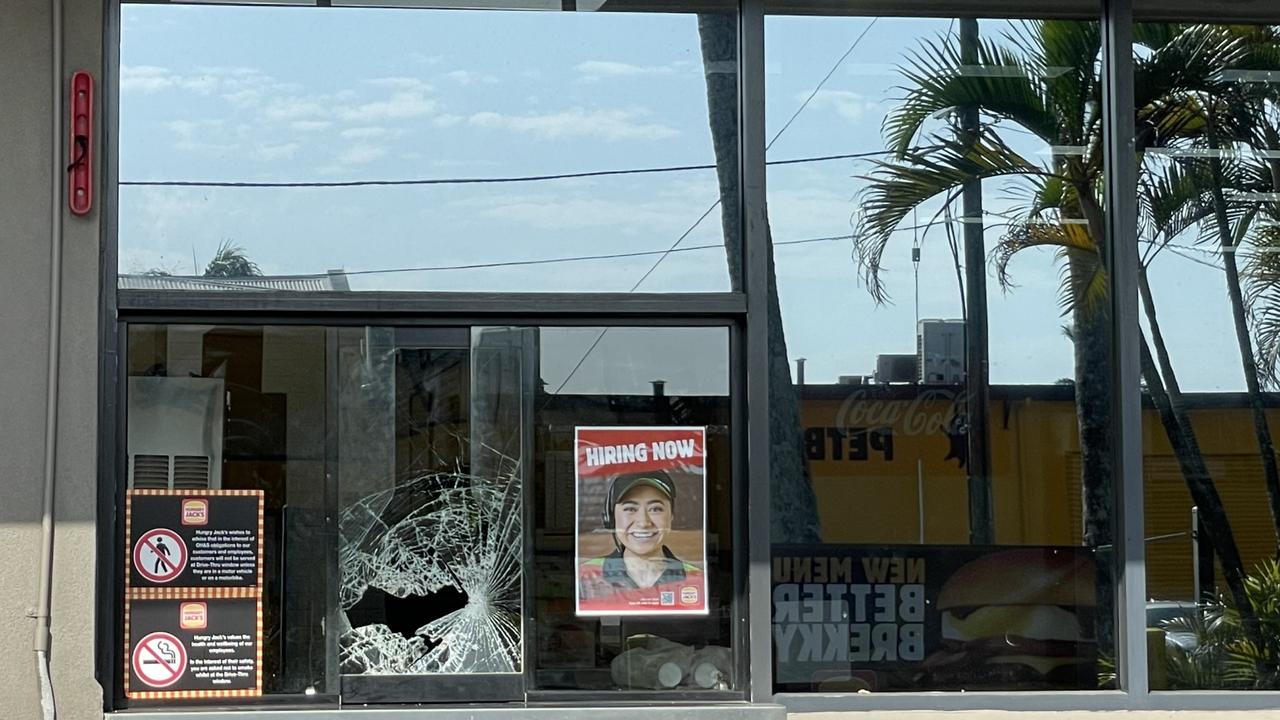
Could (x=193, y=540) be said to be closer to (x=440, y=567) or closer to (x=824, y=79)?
(x=440, y=567)

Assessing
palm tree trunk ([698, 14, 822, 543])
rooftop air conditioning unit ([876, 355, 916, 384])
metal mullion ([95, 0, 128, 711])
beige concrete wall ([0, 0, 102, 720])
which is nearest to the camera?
beige concrete wall ([0, 0, 102, 720])

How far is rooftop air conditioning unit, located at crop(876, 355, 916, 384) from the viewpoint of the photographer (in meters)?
6.68

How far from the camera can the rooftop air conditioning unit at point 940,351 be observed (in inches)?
264

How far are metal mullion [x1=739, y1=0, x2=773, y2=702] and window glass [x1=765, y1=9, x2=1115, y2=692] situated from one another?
0.34ft

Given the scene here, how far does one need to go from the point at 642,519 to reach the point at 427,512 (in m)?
0.89

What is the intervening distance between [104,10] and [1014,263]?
3.98m

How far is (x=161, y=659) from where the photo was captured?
6.27 metres

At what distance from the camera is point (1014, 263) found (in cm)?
683

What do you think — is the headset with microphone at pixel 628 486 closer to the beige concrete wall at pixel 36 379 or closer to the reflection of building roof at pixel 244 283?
the reflection of building roof at pixel 244 283

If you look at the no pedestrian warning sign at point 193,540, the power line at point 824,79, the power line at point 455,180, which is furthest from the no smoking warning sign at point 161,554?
the power line at point 824,79

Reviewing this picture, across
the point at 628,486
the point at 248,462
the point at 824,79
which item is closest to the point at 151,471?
the point at 248,462

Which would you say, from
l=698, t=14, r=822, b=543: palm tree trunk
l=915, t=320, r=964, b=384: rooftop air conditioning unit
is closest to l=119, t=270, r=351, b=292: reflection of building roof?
l=698, t=14, r=822, b=543: palm tree trunk

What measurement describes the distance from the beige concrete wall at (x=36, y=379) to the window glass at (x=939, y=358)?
2796mm

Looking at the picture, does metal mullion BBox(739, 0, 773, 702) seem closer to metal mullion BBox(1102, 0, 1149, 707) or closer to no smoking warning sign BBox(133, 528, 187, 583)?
metal mullion BBox(1102, 0, 1149, 707)
